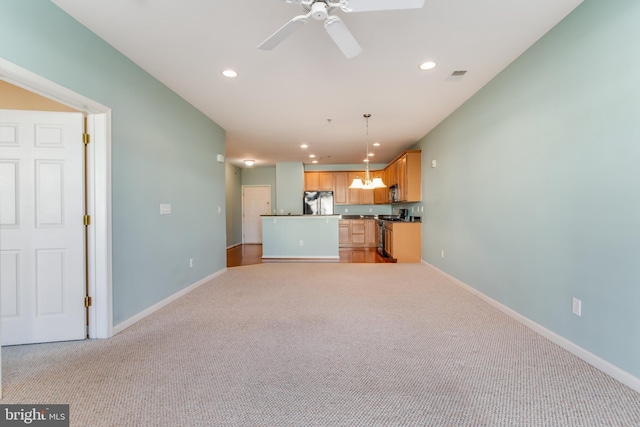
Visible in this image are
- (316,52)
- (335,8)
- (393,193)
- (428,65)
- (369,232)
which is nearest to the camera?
(335,8)

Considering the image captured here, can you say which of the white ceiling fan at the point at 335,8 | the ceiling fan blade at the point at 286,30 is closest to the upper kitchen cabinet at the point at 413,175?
the white ceiling fan at the point at 335,8

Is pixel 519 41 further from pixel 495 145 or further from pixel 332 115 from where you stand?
pixel 332 115

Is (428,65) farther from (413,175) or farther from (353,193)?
(353,193)

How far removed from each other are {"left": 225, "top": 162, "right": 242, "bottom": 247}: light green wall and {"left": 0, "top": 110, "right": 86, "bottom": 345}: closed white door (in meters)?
5.55

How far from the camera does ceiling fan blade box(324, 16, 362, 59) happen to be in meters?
1.65

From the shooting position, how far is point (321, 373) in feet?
5.86

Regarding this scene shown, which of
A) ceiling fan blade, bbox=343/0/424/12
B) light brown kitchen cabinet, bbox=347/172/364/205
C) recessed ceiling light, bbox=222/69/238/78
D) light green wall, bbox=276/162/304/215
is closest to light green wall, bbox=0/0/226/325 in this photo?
recessed ceiling light, bbox=222/69/238/78

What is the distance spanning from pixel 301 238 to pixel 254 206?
3.54 metres

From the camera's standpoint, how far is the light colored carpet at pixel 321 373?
1.43 meters

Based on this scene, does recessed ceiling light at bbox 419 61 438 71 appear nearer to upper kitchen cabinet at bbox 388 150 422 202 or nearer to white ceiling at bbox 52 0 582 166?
white ceiling at bbox 52 0 582 166

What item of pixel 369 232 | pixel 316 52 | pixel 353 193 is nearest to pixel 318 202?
pixel 353 193

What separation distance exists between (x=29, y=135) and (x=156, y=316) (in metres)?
1.98

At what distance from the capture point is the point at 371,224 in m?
7.86

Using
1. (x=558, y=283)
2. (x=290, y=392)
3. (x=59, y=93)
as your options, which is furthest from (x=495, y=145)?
(x=59, y=93)
